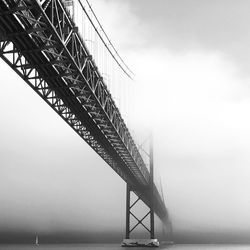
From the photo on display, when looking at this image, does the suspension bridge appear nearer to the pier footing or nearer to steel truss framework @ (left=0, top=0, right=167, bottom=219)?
steel truss framework @ (left=0, top=0, right=167, bottom=219)

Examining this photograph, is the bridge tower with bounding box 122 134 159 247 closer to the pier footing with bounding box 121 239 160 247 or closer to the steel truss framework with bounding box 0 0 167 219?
the pier footing with bounding box 121 239 160 247

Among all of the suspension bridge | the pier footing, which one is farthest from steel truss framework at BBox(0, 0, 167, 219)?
the pier footing

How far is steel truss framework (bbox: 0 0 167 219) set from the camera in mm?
16109

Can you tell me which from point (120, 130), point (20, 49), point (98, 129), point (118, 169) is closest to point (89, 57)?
point (20, 49)

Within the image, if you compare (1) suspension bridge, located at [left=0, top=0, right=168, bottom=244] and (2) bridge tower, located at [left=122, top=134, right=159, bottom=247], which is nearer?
(1) suspension bridge, located at [left=0, top=0, right=168, bottom=244]

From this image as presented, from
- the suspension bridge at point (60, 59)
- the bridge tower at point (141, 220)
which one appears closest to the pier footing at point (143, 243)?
the bridge tower at point (141, 220)

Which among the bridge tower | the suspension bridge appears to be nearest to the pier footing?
the bridge tower

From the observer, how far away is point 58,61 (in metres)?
19.7

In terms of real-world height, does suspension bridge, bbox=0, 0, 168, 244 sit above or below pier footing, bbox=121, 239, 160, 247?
above

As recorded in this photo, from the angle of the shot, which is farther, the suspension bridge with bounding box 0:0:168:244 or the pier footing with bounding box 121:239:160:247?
the pier footing with bounding box 121:239:160:247

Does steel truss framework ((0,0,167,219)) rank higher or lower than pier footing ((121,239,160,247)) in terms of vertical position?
higher

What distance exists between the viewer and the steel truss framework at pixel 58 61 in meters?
16.1

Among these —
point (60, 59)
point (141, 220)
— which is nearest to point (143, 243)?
point (141, 220)

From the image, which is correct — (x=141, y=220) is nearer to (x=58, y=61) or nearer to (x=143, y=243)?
(x=143, y=243)
